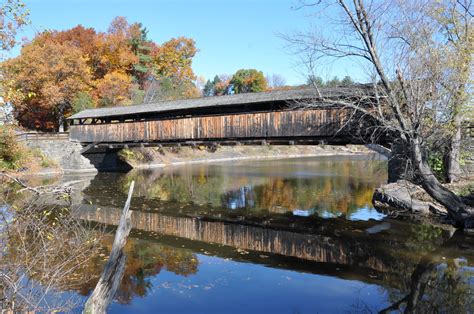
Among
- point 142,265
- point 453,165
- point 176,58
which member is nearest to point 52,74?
point 176,58

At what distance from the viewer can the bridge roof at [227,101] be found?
14.8 metres

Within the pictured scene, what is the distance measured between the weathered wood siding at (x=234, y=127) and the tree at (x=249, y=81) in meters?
34.7

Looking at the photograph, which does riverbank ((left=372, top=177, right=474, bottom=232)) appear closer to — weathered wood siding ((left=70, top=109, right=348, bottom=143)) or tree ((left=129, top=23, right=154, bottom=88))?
weathered wood siding ((left=70, top=109, right=348, bottom=143))

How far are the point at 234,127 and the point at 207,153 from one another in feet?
74.8

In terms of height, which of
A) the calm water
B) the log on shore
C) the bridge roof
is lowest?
the calm water

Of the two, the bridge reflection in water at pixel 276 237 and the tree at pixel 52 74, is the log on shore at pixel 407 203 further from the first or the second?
the tree at pixel 52 74

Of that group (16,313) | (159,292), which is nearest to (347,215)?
(159,292)

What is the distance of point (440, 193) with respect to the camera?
1055 centimetres

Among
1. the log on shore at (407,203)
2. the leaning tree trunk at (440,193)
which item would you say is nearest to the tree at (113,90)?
the log on shore at (407,203)

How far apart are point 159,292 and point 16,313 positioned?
2.31 m

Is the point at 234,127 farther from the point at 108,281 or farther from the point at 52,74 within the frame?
the point at 52,74

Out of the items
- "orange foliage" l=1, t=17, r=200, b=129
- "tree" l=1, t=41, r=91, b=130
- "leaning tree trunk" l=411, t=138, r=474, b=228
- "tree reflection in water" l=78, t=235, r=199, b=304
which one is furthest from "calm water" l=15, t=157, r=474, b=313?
"orange foliage" l=1, t=17, r=200, b=129

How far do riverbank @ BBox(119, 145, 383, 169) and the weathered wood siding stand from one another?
5876 mm

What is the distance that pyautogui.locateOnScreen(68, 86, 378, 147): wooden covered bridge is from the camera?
15.8 m
